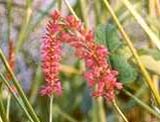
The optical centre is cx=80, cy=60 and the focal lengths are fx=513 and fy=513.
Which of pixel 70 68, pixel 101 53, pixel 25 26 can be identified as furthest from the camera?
pixel 70 68

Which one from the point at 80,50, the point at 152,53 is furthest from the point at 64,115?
the point at 80,50

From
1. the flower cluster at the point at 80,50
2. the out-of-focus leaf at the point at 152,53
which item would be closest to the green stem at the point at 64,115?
the out-of-focus leaf at the point at 152,53

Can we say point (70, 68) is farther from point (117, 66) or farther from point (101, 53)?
point (101, 53)

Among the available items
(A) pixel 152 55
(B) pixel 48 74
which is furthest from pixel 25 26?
(B) pixel 48 74

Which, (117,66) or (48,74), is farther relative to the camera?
(117,66)

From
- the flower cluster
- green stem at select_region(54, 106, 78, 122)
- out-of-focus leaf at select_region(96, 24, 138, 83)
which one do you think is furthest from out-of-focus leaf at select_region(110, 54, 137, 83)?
green stem at select_region(54, 106, 78, 122)

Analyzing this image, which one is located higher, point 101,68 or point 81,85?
point 81,85

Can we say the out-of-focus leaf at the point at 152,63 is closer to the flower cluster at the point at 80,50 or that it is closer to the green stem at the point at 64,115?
the flower cluster at the point at 80,50

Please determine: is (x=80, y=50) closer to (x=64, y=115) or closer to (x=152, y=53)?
(x=152, y=53)
